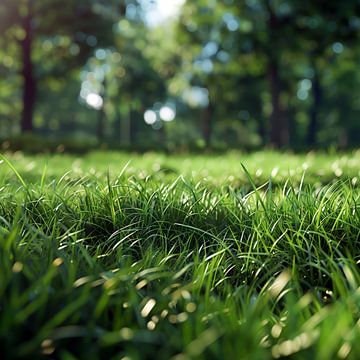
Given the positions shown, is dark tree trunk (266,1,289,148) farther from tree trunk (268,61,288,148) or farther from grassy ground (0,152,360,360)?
grassy ground (0,152,360,360)

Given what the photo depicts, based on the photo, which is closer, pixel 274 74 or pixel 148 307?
pixel 148 307

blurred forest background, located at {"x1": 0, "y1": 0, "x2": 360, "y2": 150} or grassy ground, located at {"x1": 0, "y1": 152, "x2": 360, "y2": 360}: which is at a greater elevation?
blurred forest background, located at {"x1": 0, "y1": 0, "x2": 360, "y2": 150}

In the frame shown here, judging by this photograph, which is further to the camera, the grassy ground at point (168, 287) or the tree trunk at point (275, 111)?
the tree trunk at point (275, 111)

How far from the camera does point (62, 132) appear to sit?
4909cm

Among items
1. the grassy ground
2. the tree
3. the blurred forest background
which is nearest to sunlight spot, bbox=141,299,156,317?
the grassy ground

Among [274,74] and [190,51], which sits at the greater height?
[190,51]

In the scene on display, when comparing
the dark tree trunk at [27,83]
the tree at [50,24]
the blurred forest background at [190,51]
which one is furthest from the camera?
the dark tree trunk at [27,83]

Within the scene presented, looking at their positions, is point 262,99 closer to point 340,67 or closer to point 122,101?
point 122,101

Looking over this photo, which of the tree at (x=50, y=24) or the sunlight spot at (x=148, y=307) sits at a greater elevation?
the tree at (x=50, y=24)

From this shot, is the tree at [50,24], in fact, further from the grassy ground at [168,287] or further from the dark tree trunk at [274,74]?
the grassy ground at [168,287]

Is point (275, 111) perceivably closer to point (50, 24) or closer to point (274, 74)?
point (274, 74)

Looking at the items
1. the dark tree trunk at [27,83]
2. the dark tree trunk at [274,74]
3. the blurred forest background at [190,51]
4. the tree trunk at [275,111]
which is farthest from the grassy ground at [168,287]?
the dark tree trunk at [27,83]

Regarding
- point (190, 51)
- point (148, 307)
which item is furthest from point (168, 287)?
point (190, 51)

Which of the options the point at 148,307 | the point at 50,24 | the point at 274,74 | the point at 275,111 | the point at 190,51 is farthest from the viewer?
the point at 190,51
